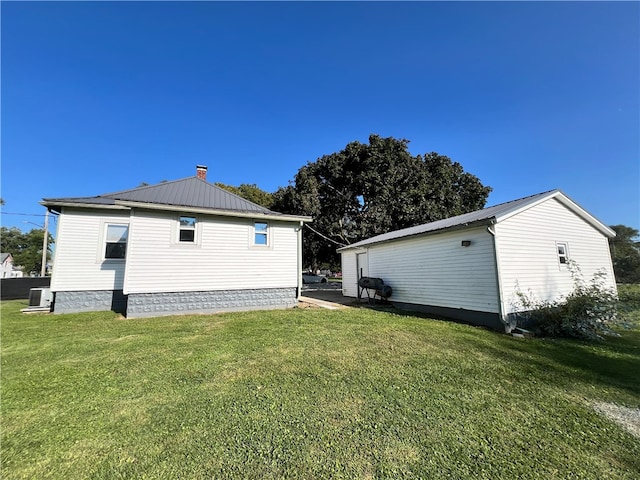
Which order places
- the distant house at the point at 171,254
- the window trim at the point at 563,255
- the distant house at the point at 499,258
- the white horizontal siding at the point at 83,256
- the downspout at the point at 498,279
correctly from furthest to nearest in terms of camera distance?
the window trim at the point at 563,255, the white horizontal siding at the point at 83,256, the distant house at the point at 171,254, the distant house at the point at 499,258, the downspout at the point at 498,279

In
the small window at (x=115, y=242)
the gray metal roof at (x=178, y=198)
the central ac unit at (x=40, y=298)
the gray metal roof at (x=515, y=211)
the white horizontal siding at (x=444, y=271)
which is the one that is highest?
the gray metal roof at (x=178, y=198)

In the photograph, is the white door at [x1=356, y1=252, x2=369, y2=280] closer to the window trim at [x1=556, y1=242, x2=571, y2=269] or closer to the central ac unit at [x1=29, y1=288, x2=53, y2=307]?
the window trim at [x1=556, y1=242, x2=571, y2=269]

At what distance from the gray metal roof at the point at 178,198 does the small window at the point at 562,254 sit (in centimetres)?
1004

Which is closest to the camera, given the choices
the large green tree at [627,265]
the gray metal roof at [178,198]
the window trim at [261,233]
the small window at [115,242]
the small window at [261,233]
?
the gray metal roof at [178,198]

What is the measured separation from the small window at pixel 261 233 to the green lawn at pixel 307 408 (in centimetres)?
437

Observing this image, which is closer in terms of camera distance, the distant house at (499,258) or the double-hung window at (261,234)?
the distant house at (499,258)

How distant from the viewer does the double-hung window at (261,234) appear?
9672 millimetres

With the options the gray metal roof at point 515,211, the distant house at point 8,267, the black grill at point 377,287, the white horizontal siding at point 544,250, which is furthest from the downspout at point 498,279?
the distant house at point 8,267

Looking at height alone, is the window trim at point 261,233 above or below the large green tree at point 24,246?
below

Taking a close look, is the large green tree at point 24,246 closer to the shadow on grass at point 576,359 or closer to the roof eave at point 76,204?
the roof eave at point 76,204

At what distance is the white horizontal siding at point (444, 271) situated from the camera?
7.77 metres

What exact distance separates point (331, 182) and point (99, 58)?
16.9 m

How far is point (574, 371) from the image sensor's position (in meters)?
4.50

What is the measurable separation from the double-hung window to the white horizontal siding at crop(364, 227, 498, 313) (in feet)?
18.2
